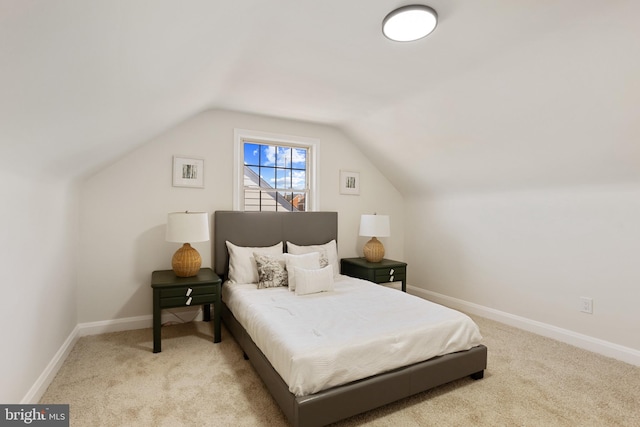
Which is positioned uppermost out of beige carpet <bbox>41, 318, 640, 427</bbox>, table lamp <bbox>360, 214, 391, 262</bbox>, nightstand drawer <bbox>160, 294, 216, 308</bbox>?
table lamp <bbox>360, 214, 391, 262</bbox>

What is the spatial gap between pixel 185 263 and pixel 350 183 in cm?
242

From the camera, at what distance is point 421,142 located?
12.0 ft

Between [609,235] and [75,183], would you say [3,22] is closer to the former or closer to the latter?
[75,183]

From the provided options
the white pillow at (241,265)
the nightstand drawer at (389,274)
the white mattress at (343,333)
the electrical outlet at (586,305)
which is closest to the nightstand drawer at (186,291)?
the white mattress at (343,333)

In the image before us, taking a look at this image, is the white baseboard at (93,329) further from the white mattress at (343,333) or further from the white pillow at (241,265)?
the white mattress at (343,333)

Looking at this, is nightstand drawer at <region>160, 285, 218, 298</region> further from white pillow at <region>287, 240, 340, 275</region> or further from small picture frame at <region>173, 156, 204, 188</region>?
small picture frame at <region>173, 156, 204, 188</region>

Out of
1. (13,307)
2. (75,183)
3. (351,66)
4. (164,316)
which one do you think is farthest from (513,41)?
(164,316)

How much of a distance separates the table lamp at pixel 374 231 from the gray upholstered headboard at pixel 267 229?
39cm

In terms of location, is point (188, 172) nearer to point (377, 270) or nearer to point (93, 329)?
point (93, 329)

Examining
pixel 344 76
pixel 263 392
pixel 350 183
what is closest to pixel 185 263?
pixel 263 392

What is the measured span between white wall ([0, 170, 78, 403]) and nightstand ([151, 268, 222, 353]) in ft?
2.27

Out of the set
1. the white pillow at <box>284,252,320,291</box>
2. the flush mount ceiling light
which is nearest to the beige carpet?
the white pillow at <box>284,252,320,291</box>

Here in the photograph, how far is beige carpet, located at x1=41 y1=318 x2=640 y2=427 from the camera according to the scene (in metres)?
1.88

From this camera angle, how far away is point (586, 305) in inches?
114
